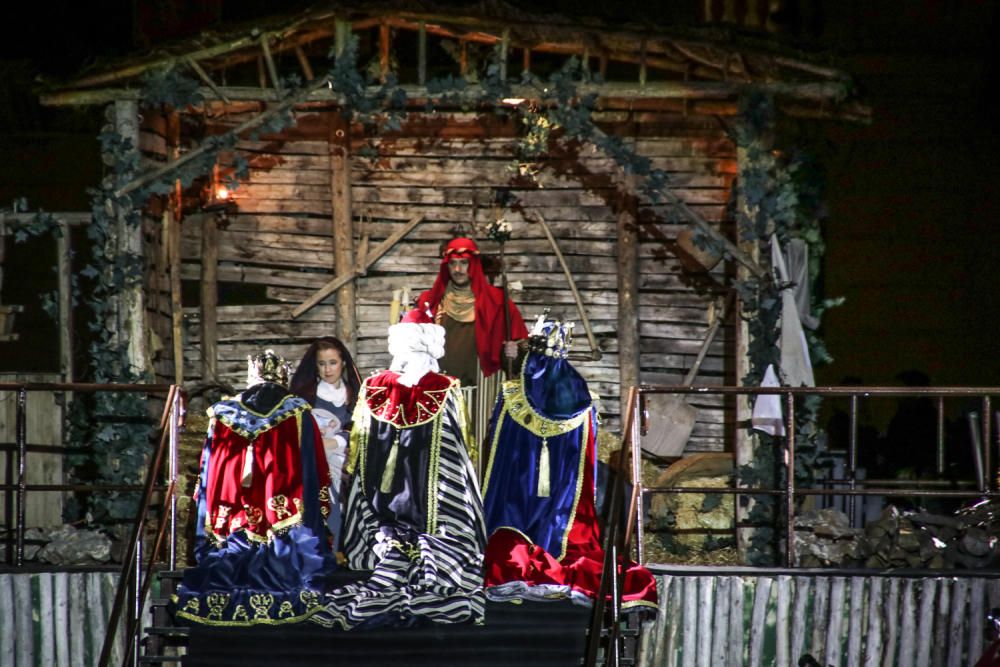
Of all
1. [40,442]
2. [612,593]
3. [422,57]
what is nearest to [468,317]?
[422,57]

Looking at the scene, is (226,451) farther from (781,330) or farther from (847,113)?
(847,113)

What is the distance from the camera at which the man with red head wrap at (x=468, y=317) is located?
35.3 ft

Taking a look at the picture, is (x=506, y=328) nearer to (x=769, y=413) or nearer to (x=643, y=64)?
(x=769, y=413)

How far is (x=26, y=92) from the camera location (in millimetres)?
14750

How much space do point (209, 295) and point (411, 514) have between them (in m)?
4.15

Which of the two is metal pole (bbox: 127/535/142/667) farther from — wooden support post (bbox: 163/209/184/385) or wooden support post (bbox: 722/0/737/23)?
wooden support post (bbox: 722/0/737/23)

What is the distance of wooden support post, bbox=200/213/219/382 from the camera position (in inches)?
469

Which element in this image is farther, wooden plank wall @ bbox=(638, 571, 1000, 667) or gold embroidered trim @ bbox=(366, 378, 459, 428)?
wooden plank wall @ bbox=(638, 571, 1000, 667)

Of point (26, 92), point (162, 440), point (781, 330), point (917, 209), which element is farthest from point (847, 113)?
point (26, 92)

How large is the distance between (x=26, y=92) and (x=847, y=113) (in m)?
8.42

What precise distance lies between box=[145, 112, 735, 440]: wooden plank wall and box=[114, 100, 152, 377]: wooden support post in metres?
1.48

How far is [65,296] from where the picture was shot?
1103 cm

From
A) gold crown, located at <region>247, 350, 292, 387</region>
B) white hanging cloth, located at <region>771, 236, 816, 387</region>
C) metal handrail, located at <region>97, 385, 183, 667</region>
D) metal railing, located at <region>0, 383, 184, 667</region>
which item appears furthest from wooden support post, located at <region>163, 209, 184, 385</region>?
white hanging cloth, located at <region>771, 236, 816, 387</region>

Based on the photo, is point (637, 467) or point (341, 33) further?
point (341, 33)
